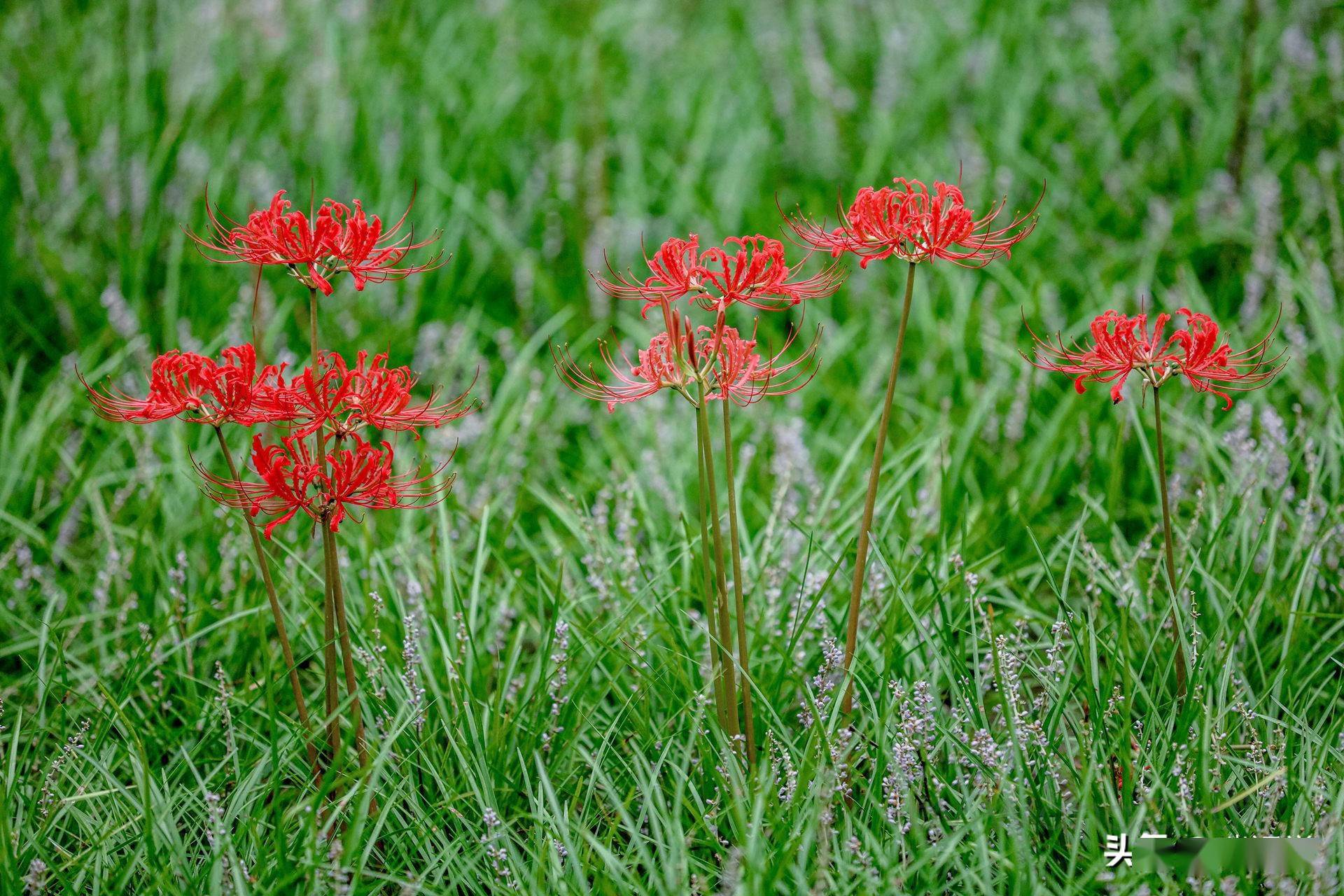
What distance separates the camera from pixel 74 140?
16.7ft

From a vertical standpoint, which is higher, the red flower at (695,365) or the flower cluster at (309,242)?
the flower cluster at (309,242)

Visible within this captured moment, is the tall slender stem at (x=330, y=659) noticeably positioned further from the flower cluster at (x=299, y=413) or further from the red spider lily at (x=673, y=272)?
the red spider lily at (x=673, y=272)

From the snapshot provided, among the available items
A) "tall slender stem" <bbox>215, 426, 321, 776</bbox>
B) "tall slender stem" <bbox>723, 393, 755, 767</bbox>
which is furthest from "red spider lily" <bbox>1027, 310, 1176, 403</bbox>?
"tall slender stem" <bbox>215, 426, 321, 776</bbox>

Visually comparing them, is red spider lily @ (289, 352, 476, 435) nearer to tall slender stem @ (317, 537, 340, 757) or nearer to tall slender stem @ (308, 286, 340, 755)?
tall slender stem @ (308, 286, 340, 755)

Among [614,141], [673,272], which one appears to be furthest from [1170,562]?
[614,141]

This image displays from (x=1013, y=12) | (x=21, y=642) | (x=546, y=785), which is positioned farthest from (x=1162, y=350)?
(x=1013, y=12)

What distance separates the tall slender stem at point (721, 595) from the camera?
207 cm

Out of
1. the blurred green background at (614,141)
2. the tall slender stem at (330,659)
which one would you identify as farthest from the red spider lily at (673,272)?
the blurred green background at (614,141)

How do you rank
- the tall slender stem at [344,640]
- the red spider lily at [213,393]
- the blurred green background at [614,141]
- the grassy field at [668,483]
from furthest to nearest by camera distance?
the blurred green background at [614,141]
the grassy field at [668,483]
the tall slender stem at [344,640]
the red spider lily at [213,393]

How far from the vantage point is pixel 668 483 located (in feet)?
12.4

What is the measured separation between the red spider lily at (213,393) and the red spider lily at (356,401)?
43mm

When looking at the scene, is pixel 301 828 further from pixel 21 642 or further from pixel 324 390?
pixel 21 642

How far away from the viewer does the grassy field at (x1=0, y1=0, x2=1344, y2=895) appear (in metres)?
2.30

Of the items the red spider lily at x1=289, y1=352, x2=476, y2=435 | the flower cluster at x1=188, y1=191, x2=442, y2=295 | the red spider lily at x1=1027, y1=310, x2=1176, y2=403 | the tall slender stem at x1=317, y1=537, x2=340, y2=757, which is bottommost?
the tall slender stem at x1=317, y1=537, x2=340, y2=757
